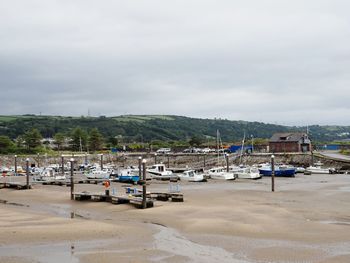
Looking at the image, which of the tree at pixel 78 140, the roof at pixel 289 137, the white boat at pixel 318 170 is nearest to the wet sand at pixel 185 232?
the white boat at pixel 318 170

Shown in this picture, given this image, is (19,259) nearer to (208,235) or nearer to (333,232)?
(208,235)

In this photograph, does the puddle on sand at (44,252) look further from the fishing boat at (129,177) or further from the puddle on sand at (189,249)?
the fishing boat at (129,177)

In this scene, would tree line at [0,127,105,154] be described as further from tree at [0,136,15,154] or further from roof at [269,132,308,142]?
roof at [269,132,308,142]

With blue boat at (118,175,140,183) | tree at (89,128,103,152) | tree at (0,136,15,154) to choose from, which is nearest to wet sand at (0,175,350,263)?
blue boat at (118,175,140,183)

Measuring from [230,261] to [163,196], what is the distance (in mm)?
20718

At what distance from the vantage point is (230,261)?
1723cm

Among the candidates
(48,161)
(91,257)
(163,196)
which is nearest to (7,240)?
(91,257)

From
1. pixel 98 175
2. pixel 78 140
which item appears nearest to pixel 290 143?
pixel 98 175

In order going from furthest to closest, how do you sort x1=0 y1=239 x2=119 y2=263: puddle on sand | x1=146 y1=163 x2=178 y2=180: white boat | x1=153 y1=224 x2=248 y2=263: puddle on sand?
x1=146 y1=163 x2=178 y2=180: white boat < x1=0 y1=239 x2=119 y2=263: puddle on sand < x1=153 y1=224 x2=248 y2=263: puddle on sand

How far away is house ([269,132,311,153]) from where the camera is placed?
4171 inches

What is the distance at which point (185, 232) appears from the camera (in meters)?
23.7

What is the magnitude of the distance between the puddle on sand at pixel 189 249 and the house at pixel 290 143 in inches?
3419

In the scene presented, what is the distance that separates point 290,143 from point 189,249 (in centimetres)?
9079

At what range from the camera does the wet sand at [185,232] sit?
1822 cm
